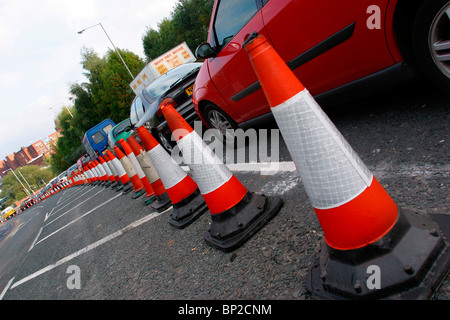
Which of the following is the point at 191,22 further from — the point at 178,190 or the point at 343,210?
the point at 343,210

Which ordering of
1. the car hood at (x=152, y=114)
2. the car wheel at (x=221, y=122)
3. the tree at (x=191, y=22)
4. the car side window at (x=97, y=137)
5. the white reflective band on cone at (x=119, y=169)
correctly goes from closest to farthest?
1. the car wheel at (x=221, y=122)
2. the car hood at (x=152, y=114)
3. the white reflective band on cone at (x=119, y=169)
4. the car side window at (x=97, y=137)
5. the tree at (x=191, y=22)

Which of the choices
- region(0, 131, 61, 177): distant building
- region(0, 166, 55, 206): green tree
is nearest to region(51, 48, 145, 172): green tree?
region(0, 166, 55, 206): green tree

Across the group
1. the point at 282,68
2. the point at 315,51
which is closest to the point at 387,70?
the point at 315,51

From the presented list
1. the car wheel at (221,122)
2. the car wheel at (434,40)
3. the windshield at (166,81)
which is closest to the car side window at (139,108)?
the windshield at (166,81)

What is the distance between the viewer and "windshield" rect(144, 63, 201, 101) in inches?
258

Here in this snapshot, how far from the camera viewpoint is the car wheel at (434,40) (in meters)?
1.90

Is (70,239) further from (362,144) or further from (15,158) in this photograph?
(15,158)

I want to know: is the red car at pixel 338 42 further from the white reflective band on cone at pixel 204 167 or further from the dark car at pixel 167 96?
the dark car at pixel 167 96

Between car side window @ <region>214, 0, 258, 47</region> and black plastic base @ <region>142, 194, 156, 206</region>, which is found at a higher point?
car side window @ <region>214, 0, 258, 47</region>

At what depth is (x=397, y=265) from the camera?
3.65 feet

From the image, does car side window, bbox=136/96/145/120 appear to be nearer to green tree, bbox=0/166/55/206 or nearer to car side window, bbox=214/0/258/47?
car side window, bbox=214/0/258/47

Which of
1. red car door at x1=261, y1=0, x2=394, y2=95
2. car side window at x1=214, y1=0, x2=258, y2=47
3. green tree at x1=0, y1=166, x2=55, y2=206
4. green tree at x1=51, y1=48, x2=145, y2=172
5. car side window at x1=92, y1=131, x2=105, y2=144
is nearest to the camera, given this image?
red car door at x1=261, y1=0, x2=394, y2=95

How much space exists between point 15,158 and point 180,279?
168052mm

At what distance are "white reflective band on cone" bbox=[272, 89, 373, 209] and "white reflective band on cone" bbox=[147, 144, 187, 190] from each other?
2067 millimetres
